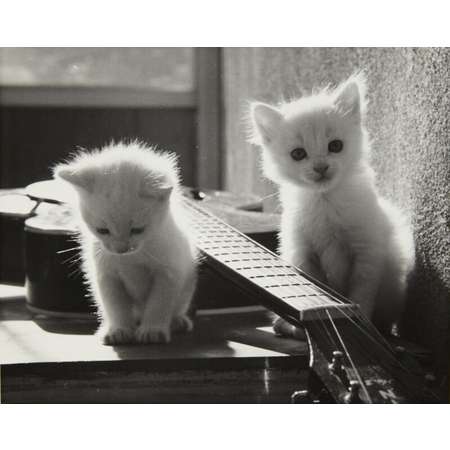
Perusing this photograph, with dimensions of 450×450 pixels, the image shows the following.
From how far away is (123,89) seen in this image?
2980 mm

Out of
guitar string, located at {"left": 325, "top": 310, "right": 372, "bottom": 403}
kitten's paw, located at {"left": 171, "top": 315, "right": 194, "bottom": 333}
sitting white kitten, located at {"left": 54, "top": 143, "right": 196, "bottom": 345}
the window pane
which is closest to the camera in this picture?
guitar string, located at {"left": 325, "top": 310, "right": 372, "bottom": 403}

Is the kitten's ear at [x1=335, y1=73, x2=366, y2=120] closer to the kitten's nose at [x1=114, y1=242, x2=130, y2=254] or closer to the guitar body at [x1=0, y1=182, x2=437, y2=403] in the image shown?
the guitar body at [x1=0, y1=182, x2=437, y2=403]

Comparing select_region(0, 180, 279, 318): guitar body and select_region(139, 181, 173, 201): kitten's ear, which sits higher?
select_region(139, 181, 173, 201): kitten's ear

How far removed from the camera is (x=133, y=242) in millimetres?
1089

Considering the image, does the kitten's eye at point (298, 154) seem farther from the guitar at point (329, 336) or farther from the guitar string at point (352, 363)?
the guitar string at point (352, 363)

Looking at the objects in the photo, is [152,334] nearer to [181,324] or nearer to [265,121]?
[181,324]

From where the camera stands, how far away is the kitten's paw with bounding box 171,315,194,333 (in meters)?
1.20

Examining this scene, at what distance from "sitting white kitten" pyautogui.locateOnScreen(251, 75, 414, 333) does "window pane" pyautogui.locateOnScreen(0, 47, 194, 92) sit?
1.80 metres

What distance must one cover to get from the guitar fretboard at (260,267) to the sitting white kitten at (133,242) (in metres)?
0.06

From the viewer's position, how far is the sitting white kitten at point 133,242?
42.9 inches

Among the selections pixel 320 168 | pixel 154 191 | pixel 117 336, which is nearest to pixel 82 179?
pixel 154 191

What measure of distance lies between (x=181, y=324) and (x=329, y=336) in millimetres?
332

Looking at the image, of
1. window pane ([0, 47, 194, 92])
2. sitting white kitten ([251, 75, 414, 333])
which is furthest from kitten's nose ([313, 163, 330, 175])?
window pane ([0, 47, 194, 92])
